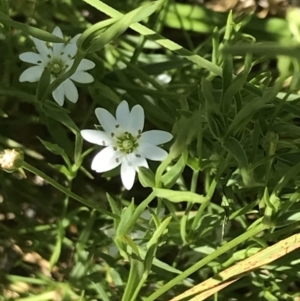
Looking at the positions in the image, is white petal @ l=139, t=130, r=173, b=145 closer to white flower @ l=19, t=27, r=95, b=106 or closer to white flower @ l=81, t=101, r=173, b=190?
white flower @ l=81, t=101, r=173, b=190

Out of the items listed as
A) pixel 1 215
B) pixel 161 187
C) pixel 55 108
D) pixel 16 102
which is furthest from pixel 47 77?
pixel 1 215

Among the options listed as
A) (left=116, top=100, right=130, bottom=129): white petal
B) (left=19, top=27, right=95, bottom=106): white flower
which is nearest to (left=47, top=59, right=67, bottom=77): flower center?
(left=19, top=27, right=95, bottom=106): white flower

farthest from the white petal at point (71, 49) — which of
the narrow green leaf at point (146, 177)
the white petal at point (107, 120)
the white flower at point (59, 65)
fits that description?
the narrow green leaf at point (146, 177)

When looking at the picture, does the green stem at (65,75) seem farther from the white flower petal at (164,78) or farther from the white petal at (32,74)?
the white flower petal at (164,78)

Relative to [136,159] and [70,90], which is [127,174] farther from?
[70,90]

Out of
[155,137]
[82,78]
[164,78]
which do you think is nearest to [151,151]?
[155,137]

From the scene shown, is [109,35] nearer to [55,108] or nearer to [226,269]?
[55,108]
